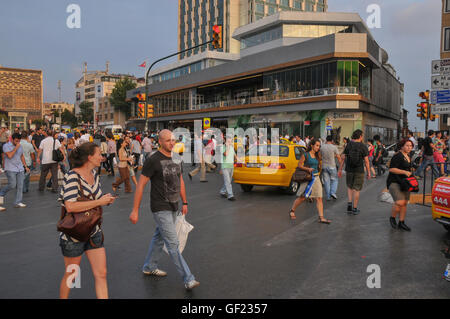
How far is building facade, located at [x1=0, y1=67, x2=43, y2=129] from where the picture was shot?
573ft

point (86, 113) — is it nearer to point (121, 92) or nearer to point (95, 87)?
point (95, 87)

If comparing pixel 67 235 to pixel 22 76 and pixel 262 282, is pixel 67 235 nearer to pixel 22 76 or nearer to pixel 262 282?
pixel 262 282

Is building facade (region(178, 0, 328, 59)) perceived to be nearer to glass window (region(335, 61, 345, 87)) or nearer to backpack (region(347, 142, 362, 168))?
glass window (region(335, 61, 345, 87))

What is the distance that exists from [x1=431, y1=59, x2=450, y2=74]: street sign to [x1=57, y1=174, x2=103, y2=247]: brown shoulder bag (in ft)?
33.1

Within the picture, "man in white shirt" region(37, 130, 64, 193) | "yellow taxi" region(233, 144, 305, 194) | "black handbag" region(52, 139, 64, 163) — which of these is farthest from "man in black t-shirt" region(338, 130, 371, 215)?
"man in white shirt" region(37, 130, 64, 193)

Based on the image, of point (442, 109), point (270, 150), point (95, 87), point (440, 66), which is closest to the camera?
point (440, 66)

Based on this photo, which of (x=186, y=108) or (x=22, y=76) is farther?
(x=22, y=76)

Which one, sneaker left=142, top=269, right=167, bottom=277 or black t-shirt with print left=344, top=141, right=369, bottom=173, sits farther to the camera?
black t-shirt with print left=344, top=141, right=369, bottom=173

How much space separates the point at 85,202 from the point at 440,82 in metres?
10.1

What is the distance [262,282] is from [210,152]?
12.2 m

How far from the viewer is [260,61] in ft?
150

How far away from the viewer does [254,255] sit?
5.38 metres

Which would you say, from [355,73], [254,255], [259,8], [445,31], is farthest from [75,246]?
[259,8]

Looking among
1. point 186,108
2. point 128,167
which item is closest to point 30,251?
point 128,167
